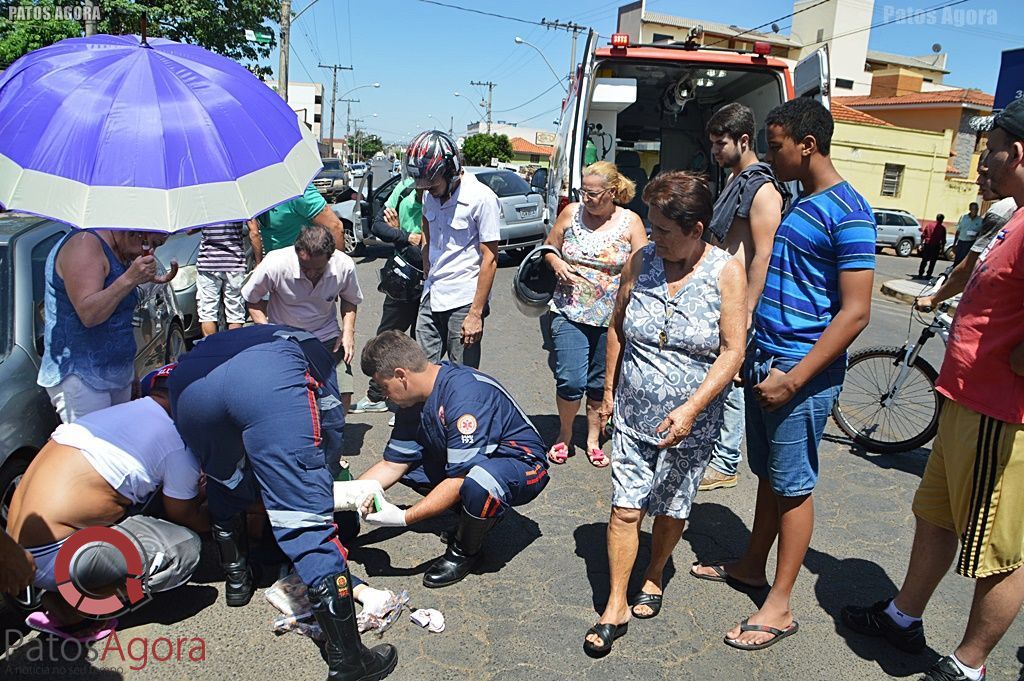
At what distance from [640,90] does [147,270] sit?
20.3 ft

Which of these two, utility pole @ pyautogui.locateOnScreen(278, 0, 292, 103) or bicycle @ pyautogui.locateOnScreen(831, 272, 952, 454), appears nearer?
bicycle @ pyautogui.locateOnScreen(831, 272, 952, 454)

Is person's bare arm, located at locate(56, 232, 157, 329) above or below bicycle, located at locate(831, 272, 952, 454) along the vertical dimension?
above

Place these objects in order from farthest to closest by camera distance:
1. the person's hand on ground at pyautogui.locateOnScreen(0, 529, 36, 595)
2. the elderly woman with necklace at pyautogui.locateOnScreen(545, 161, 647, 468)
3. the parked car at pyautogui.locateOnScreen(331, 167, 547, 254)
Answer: the parked car at pyautogui.locateOnScreen(331, 167, 547, 254) < the elderly woman with necklace at pyautogui.locateOnScreen(545, 161, 647, 468) < the person's hand on ground at pyautogui.locateOnScreen(0, 529, 36, 595)

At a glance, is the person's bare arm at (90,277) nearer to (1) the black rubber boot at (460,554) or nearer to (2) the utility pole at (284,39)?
(1) the black rubber boot at (460,554)

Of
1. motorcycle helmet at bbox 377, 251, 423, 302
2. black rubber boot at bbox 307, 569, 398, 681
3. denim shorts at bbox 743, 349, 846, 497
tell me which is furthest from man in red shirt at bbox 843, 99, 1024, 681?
motorcycle helmet at bbox 377, 251, 423, 302

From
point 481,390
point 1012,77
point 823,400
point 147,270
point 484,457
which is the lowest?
point 484,457

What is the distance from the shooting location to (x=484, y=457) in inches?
130

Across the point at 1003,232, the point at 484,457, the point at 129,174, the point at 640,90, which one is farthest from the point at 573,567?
the point at 640,90

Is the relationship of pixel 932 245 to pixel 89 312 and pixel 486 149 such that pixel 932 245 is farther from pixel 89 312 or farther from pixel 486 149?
pixel 486 149

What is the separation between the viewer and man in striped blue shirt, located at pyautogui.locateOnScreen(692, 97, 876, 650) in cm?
262

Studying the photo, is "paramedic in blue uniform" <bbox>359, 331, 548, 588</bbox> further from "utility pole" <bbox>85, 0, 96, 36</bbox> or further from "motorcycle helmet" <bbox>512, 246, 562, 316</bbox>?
"utility pole" <bbox>85, 0, 96, 36</bbox>

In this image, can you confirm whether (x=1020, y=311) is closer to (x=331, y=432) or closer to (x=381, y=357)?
(x=381, y=357)

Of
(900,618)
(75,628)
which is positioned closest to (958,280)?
(900,618)

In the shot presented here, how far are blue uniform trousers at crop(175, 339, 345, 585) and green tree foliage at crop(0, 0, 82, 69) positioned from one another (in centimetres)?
1035
